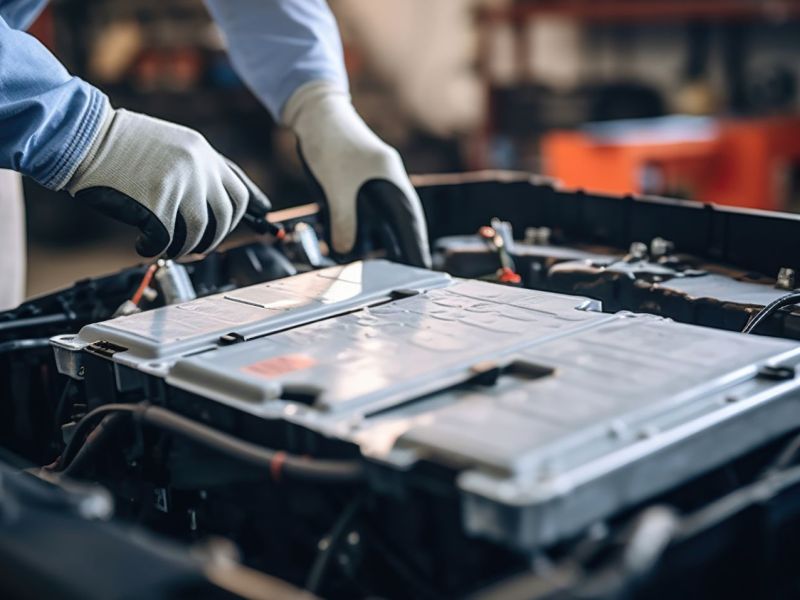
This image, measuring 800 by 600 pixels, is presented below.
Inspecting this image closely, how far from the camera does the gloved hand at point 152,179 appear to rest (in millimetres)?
1090

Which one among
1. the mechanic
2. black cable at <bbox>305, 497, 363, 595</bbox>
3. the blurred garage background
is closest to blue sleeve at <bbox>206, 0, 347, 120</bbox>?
the mechanic

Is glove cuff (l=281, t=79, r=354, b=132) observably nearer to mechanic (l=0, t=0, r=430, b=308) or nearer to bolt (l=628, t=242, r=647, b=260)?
mechanic (l=0, t=0, r=430, b=308)

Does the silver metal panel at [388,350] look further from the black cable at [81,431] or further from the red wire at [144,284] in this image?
the red wire at [144,284]

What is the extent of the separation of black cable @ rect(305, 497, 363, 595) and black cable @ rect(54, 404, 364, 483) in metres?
0.03

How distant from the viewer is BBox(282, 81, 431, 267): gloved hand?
4.30ft

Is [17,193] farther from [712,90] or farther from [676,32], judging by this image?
[676,32]

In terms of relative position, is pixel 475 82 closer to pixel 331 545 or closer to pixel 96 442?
pixel 96 442

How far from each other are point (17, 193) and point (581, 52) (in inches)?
155

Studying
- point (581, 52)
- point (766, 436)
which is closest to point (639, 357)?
point (766, 436)

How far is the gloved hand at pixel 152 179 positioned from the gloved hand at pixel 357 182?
0.25 m

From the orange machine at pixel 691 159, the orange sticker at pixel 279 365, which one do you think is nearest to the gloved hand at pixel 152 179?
the orange sticker at pixel 279 365

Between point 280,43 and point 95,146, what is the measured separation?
0.50 m

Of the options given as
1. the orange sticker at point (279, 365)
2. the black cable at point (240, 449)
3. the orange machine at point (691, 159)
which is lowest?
the orange machine at point (691, 159)

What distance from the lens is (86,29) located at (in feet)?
17.0
